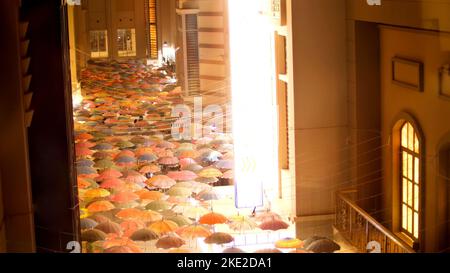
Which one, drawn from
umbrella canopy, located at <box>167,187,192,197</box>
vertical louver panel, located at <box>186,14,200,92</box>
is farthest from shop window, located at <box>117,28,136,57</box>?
umbrella canopy, located at <box>167,187,192,197</box>

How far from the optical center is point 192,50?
1455 centimetres

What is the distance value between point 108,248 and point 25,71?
5.93ft

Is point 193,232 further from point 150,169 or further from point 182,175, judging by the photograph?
point 150,169

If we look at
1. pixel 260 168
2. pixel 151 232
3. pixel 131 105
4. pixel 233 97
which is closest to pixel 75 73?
pixel 131 105

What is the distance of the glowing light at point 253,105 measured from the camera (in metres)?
8.70

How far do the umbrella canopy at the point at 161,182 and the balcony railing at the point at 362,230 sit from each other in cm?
216

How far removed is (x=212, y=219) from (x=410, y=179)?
206 centimetres

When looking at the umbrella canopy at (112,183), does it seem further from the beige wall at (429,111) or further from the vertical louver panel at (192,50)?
the vertical louver panel at (192,50)

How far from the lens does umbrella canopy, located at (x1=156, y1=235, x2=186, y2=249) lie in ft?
23.4

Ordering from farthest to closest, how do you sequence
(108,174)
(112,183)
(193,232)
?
(108,174), (112,183), (193,232)

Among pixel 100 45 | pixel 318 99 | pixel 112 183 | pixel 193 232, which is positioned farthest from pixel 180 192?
pixel 100 45

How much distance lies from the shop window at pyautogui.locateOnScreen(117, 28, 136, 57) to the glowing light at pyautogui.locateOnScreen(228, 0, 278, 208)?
6880 millimetres
